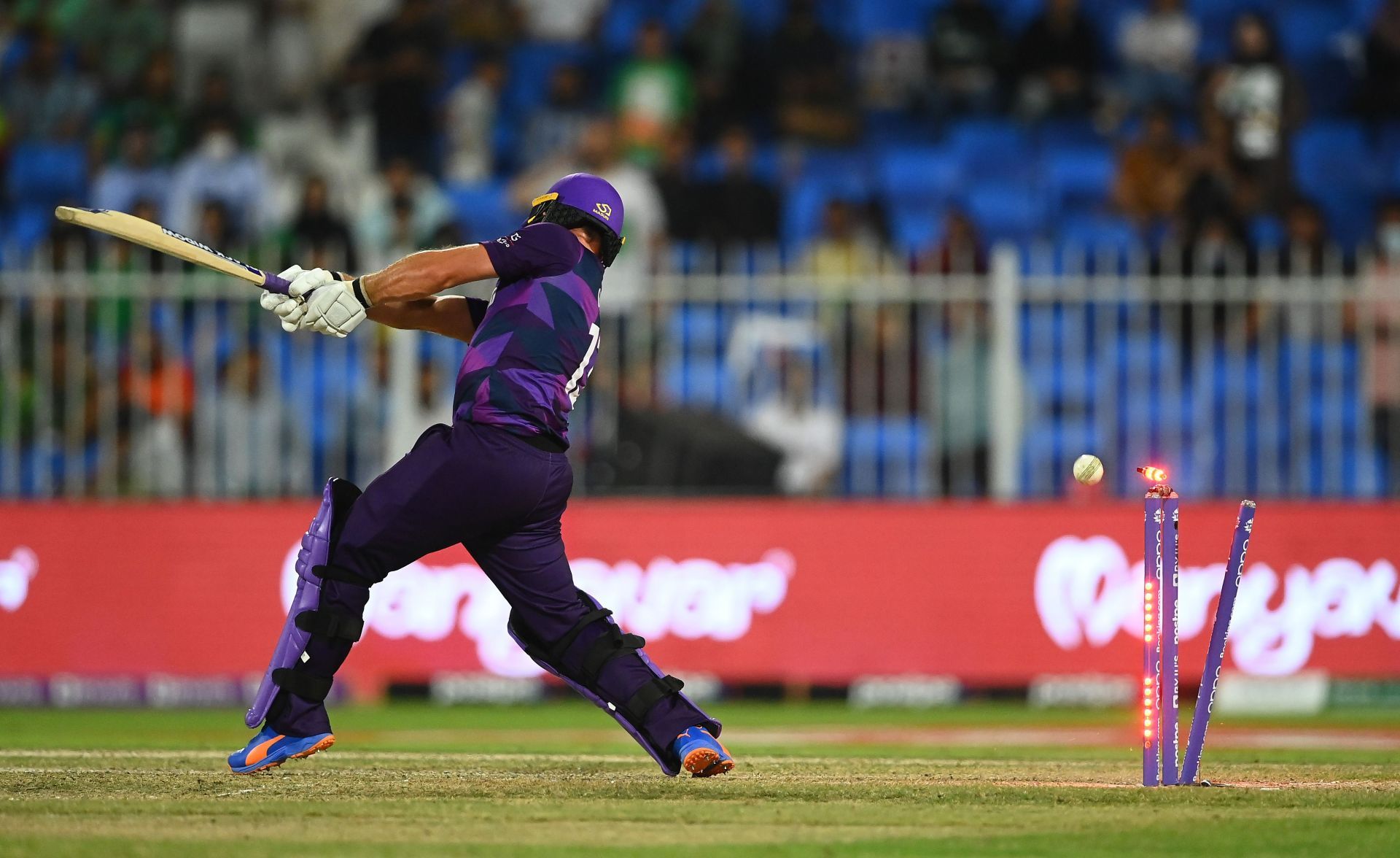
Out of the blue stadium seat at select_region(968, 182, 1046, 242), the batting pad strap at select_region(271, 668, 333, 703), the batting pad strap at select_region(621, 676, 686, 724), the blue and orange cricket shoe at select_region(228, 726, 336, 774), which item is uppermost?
the blue stadium seat at select_region(968, 182, 1046, 242)

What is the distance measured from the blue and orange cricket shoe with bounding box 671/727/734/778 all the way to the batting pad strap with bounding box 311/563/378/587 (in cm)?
134

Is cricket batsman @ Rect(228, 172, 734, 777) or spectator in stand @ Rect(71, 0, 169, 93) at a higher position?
spectator in stand @ Rect(71, 0, 169, 93)

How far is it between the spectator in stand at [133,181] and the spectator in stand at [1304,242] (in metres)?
8.56

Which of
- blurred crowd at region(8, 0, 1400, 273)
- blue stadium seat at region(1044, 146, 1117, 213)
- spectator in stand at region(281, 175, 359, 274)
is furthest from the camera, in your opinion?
blue stadium seat at region(1044, 146, 1117, 213)

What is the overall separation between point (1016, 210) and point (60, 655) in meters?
8.36

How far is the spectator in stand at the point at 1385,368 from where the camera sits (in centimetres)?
1350

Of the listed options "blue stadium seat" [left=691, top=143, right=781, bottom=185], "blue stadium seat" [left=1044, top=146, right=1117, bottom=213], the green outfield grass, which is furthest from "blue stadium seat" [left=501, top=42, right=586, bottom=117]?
the green outfield grass

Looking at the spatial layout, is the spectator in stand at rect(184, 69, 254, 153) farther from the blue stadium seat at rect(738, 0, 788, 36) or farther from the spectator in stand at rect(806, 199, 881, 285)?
the spectator in stand at rect(806, 199, 881, 285)

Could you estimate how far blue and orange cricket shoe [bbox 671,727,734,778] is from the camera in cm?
791

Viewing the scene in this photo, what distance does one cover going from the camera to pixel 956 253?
563 inches

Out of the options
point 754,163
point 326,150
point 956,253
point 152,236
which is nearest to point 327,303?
point 152,236

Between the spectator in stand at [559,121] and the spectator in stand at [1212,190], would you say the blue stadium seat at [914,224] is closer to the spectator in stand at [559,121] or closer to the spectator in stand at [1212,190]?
the spectator in stand at [1212,190]

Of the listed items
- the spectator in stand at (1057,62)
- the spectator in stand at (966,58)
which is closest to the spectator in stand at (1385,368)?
the spectator in stand at (1057,62)

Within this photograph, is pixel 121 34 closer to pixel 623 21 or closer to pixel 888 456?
pixel 623 21
